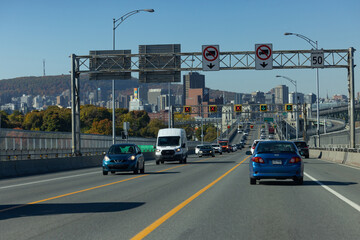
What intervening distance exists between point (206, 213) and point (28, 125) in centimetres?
16024

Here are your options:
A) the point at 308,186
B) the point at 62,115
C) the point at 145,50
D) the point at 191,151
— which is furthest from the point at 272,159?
the point at 62,115

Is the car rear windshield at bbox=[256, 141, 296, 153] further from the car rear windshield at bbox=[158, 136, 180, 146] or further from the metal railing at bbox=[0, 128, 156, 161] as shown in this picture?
the car rear windshield at bbox=[158, 136, 180, 146]

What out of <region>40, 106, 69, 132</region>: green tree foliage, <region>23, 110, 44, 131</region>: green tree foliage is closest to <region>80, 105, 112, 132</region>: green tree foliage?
<region>23, 110, 44, 131</region>: green tree foliage

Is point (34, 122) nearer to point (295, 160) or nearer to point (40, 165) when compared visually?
point (40, 165)

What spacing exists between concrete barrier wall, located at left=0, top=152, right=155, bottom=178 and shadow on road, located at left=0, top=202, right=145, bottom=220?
50.5 feet

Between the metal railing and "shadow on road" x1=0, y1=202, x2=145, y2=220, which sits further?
the metal railing

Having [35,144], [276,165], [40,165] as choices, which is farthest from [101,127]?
[276,165]

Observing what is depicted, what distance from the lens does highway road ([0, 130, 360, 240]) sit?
9383 mm

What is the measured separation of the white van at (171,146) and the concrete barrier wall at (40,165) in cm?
496

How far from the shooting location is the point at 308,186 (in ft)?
62.3

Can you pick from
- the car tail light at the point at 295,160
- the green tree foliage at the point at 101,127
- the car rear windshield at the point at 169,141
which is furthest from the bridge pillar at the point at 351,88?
the green tree foliage at the point at 101,127

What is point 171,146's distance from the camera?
4431cm

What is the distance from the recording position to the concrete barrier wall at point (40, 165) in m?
28.9

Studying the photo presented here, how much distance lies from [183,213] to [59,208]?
9.79 feet
